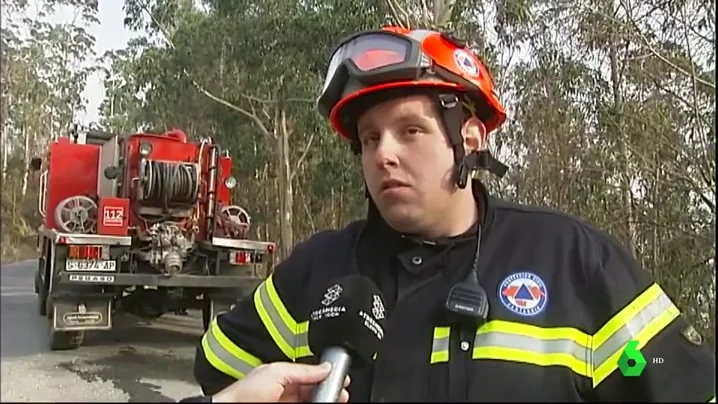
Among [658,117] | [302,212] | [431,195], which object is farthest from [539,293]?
[658,117]

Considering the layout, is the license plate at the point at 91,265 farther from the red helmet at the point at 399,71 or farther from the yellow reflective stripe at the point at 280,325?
the red helmet at the point at 399,71

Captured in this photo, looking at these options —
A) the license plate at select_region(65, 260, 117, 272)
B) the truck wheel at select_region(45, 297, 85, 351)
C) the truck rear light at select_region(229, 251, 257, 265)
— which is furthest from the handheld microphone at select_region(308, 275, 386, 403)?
the truck rear light at select_region(229, 251, 257, 265)

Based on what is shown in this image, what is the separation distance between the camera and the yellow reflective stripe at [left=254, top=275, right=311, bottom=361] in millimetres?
1476

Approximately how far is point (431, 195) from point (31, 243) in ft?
2.29

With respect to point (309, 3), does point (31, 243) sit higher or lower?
lower

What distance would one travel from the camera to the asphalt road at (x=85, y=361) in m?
0.81

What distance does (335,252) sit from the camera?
5.39 ft

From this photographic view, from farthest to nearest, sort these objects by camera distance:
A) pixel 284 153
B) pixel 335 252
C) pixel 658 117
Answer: pixel 284 153
pixel 658 117
pixel 335 252

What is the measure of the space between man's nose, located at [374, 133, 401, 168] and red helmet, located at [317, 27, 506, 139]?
0.08 m

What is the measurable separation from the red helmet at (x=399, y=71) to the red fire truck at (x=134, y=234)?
0.59 meters

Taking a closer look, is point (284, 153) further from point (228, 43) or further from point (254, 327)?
point (254, 327)

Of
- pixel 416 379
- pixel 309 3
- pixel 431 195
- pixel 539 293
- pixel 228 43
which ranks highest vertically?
pixel 309 3

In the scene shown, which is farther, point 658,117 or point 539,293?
point 658,117

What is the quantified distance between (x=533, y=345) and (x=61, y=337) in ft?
3.55
